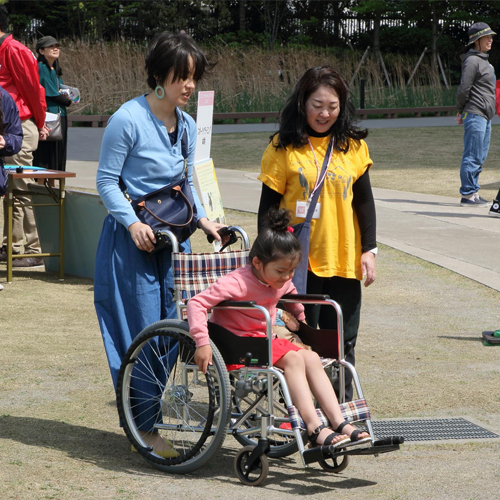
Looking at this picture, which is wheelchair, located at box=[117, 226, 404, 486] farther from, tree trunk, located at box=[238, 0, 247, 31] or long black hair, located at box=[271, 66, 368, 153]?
tree trunk, located at box=[238, 0, 247, 31]

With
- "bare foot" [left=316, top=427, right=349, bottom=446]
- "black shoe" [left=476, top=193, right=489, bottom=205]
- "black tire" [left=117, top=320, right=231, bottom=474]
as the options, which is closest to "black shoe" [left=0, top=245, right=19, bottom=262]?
"black tire" [left=117, top=320, right=231, bottom=474]

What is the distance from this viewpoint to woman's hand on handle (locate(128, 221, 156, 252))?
4062mm

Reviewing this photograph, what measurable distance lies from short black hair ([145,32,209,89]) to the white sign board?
2.15m

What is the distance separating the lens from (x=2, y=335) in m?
6.36

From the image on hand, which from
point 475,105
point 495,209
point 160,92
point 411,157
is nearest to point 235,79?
point 411,157

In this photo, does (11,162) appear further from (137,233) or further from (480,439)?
(480,439)

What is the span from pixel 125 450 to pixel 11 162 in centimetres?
501

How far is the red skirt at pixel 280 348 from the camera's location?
3.86 m

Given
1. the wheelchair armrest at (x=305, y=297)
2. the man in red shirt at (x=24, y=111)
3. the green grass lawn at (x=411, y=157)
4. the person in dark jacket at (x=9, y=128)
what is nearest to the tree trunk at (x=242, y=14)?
the green grass lawn at (x=411, y=157)

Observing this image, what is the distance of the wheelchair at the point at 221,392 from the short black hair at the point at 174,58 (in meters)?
0.69

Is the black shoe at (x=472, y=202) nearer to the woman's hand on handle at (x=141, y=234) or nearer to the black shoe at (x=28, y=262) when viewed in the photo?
the black shoe at (x=28, y=262)

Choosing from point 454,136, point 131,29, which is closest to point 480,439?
point 454,136

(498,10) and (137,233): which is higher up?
(498,10)

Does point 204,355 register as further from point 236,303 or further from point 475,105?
point 475,105
